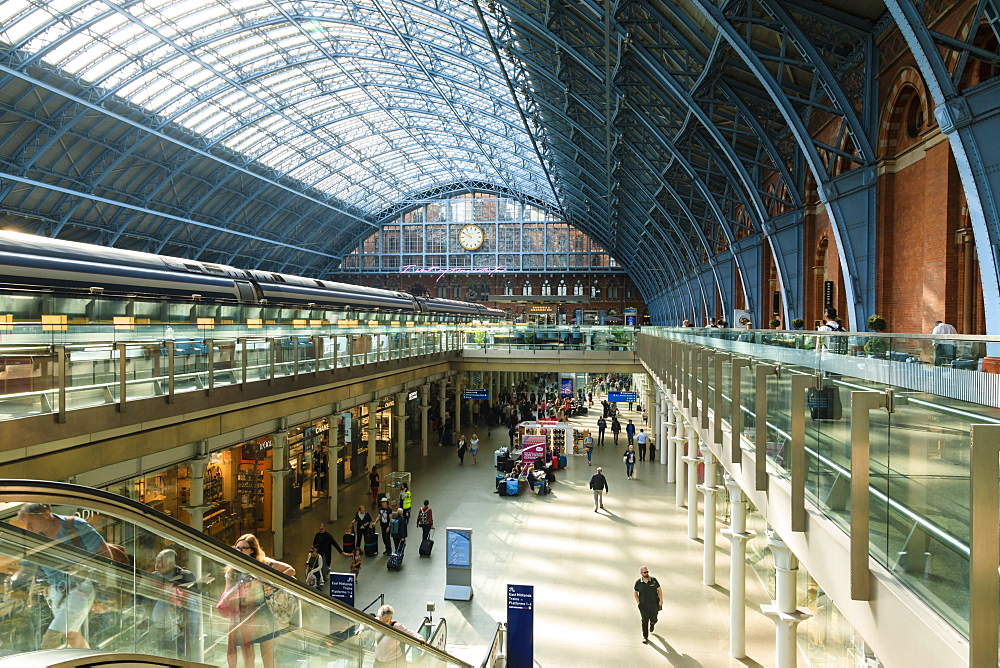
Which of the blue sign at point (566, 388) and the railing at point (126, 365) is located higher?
the railing at point (126, 365)

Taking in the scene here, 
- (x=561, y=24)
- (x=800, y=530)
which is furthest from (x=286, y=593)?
(x=561, y=24)

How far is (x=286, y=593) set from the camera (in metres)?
4.36

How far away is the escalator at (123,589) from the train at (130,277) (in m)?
11.5

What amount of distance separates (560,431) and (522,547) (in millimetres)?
11415

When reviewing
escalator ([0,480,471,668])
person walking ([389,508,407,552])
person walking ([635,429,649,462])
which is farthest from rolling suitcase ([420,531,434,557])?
person walking ([635,429,649,462])

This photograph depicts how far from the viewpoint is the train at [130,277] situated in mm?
13539

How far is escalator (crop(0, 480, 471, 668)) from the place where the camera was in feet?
8.72

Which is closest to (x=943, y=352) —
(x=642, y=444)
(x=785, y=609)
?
(x=785, y=609)

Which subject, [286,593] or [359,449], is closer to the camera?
[286,593]

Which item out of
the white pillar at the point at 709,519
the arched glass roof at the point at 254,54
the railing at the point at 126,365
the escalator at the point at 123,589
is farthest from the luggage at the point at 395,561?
the arched glass roof at the point at 254,54

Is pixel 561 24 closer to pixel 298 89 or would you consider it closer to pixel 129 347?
pixel 129 347

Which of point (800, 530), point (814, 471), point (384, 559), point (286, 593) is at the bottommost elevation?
point (384, 559)

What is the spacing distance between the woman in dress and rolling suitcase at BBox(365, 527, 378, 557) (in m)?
12.7

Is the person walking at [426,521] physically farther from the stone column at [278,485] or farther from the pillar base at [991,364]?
the pillar base at [991,364]
